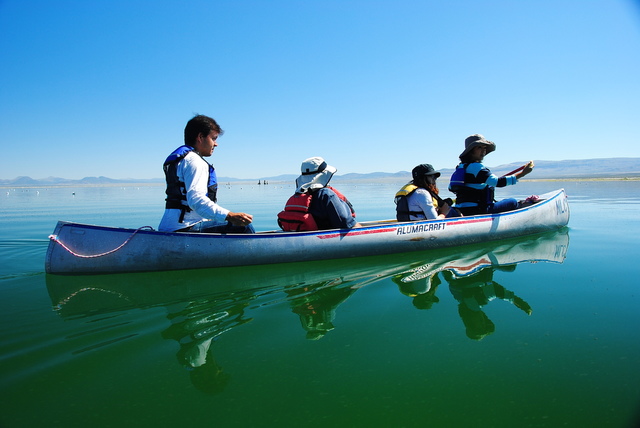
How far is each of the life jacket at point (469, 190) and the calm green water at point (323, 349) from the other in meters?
2.62

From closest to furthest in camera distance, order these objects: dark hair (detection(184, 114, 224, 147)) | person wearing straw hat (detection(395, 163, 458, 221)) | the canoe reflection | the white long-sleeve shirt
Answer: the canoe reflection, the white long-sleeve shirt, dark hair (detection(184, 114, 224, 147)), person wearing straw hat (detection(395, 163, 458, 221))

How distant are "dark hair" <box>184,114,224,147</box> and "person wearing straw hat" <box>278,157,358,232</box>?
4.90ft

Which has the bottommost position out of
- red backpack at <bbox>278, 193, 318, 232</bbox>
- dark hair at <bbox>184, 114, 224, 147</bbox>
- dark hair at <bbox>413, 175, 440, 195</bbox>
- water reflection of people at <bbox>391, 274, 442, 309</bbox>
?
water reflection of people at <bbox>391, 274, 442, 309</bbox>

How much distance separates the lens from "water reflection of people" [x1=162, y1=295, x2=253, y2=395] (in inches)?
97.0

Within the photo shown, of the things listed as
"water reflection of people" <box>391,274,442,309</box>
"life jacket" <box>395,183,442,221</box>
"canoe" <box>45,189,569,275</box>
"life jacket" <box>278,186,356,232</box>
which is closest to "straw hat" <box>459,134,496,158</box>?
"life jacket" <box>395,183,442,221</box>

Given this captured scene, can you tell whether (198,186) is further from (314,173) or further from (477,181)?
(477,181)

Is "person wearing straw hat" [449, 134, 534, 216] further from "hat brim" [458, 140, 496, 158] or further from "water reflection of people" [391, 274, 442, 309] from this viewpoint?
"water reflection of people" [391, 274, 442, 309]

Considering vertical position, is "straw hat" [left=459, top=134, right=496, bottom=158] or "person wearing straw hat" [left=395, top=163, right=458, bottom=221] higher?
"straw hat" [left=459, top=134, right=496, bottom=158]

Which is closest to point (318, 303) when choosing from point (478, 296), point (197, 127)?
point (478, 296)

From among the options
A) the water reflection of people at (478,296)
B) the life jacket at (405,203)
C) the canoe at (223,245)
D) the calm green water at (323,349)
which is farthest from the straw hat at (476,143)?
the calm green water at (323,349)

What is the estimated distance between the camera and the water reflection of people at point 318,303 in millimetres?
3283

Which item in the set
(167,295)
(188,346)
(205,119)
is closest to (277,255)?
(167,295)

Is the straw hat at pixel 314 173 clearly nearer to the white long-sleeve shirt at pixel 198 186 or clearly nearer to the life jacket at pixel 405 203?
the white long-sleeve shirt at pixel 198 186

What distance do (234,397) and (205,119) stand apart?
3961 mm
